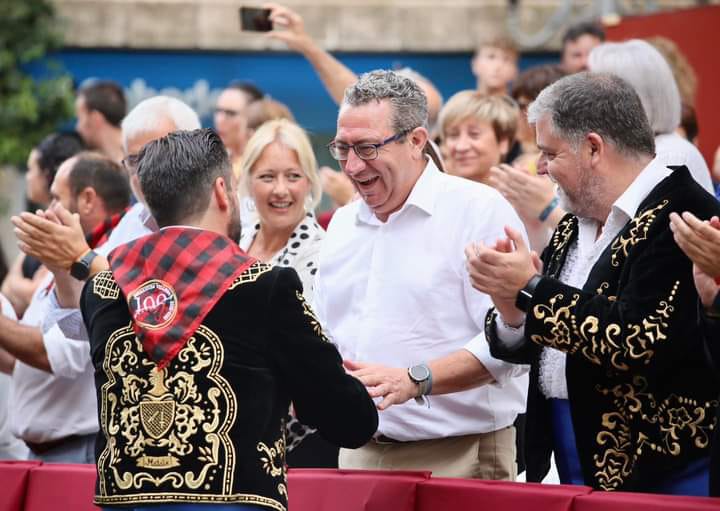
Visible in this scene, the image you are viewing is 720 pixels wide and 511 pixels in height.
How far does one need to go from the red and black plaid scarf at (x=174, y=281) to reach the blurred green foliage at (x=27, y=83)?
10558mm

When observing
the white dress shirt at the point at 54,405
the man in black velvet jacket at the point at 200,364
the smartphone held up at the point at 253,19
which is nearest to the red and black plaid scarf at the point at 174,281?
the man in black velvet jacket at the point at 200,364

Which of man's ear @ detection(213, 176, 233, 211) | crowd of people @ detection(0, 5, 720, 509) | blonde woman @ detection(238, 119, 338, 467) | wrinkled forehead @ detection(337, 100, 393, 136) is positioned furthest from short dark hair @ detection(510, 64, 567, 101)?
man's ear @ detection(213, 176, 233, 211)

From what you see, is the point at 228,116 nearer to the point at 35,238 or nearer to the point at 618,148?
the point at 35,238

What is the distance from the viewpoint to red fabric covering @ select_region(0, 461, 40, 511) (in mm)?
4633

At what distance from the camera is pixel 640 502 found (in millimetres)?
3785

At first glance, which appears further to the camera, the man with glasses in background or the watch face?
the man with glasses in background

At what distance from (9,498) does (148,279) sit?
1.38 meters

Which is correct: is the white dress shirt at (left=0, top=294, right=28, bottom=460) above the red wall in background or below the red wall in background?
below

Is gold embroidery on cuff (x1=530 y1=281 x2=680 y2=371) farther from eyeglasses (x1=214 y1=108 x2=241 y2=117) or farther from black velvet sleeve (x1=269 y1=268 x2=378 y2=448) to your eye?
eyeglasses (x1=214 y1=108 x2=241 y2=117)

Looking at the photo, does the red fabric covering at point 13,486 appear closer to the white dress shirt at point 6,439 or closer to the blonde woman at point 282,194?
the blonde woman at point 282,194

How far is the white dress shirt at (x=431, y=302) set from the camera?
459cm

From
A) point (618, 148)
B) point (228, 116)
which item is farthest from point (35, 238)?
point (228, 116)

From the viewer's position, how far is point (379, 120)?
4.61m

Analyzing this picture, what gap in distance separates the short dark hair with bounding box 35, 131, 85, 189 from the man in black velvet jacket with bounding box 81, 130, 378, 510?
12.4 ft
